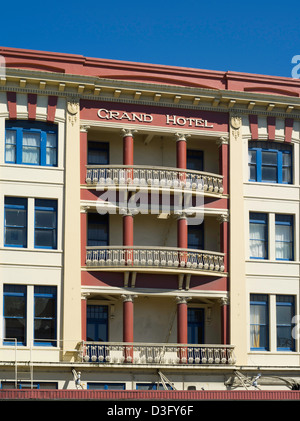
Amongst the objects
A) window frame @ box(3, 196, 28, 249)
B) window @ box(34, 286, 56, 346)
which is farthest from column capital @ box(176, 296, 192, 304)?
window frame @ box(3, 196, 28, 249)

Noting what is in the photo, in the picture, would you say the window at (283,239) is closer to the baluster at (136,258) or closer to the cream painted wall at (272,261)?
the cream painted wall at (272,261)

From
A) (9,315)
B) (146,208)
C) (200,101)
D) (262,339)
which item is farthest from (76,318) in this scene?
(200,101)

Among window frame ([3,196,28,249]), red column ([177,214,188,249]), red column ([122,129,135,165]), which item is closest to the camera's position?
window frame ([3,196,28,249])

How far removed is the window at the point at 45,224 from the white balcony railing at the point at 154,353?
472cm

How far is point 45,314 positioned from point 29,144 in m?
7.52

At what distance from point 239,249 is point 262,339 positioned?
423cm

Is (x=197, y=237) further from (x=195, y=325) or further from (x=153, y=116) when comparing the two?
(x=153, y=116)

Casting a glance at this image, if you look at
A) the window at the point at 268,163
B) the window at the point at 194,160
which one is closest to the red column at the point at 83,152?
the window at the point at 194,160

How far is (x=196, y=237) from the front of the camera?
153ft

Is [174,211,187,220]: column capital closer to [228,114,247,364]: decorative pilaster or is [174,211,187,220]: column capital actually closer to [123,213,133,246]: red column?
[123,213,133,246]: red column

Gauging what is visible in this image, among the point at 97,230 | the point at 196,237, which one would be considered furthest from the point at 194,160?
the point at 97,230

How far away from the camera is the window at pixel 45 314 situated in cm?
4175

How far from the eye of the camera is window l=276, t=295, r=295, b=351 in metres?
45.0

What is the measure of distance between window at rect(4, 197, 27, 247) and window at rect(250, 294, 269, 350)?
1087 cm
